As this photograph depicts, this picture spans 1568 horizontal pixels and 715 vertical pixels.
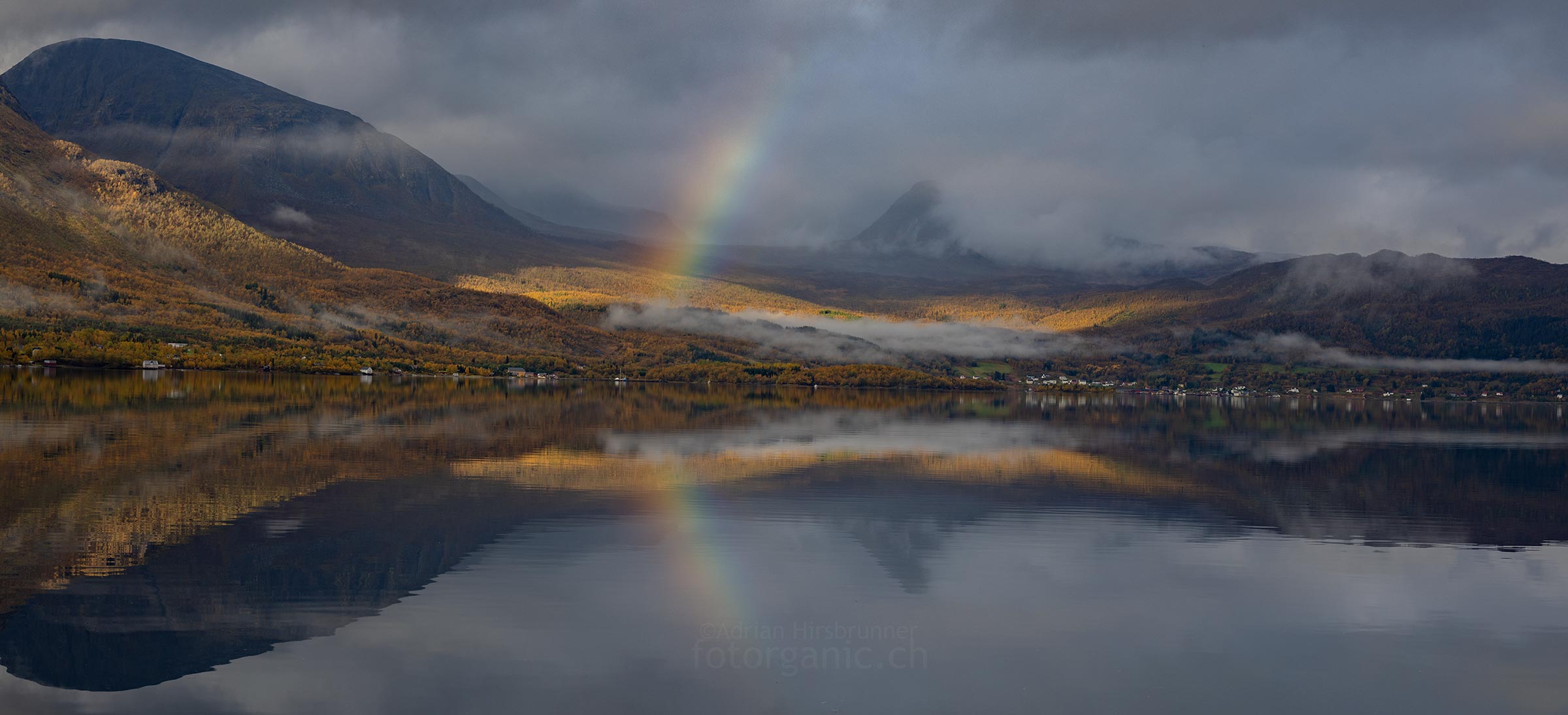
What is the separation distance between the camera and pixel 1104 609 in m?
17.6

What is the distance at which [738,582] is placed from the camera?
18.7 meters

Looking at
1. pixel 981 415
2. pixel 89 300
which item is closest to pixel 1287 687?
pixel 981 415

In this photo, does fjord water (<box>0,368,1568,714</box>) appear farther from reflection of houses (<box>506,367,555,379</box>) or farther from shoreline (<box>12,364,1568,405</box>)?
reflection of houses (<box>506,367,555,379</box>)

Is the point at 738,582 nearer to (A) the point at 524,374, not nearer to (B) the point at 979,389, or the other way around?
(A) the point at 524,374

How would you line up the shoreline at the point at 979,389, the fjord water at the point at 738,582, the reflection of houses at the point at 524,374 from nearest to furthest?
the fjord water at the point at 738,582 < the shoreline at the point at 979,389 < the reflection of houses at the point at 524,374

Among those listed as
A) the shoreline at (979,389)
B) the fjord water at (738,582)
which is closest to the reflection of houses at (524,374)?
the shoreline at (979,389)

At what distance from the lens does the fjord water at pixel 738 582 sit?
1318 cm

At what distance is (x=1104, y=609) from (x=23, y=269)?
638 feet

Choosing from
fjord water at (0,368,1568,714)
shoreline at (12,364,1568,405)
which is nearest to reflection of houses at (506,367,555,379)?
shoreline at (12,364,1568,405)

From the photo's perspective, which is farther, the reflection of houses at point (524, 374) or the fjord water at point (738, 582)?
the reflection of houses at point (524, 374)

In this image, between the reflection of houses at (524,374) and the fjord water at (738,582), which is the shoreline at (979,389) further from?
the fjord water at (738,582)

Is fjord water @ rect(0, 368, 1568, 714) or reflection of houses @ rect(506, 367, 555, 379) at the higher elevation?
reflection of houses @ rect(506, 367, 555, 379)

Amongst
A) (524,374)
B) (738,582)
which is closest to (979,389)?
(524,374)

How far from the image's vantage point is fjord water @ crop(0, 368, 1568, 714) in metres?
13.2
